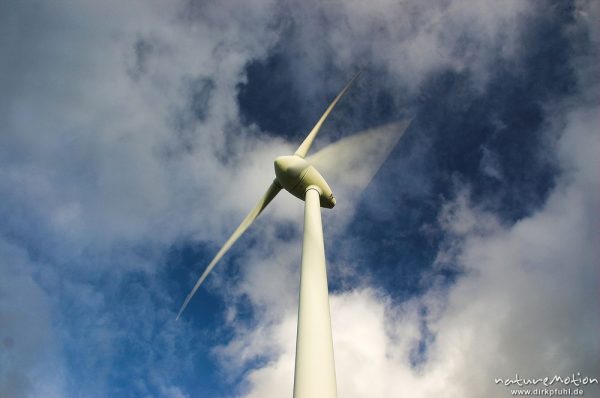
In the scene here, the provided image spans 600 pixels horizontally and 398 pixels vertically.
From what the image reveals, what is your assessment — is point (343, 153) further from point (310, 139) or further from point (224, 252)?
point (224, 252)

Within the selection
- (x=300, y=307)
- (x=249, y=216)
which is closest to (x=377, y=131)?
(x=249, y=216)

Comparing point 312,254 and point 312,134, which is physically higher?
point 312,134

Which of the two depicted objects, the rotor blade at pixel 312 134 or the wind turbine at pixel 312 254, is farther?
the rotor blade at pixel 312 134

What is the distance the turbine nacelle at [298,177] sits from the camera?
18.3 meters

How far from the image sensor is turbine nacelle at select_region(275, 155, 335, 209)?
60.2 feet

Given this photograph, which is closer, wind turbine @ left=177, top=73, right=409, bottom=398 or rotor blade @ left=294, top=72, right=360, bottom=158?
wind turbine @ left=177, top=73, right=409, bottom=398

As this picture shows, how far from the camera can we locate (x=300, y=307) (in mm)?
11883

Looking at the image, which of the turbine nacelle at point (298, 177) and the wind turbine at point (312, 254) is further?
the turbine nacelle at point (298, 177)

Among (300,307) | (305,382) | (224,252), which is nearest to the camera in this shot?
(305,382)

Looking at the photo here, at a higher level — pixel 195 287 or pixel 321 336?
pixel 195 287

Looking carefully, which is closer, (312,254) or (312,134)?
(312,254)

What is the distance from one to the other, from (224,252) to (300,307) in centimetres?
986

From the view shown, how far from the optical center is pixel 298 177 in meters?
18.3

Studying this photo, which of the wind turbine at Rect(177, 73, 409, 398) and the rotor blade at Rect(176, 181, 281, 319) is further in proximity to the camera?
the rotor blade at Rect(176, 181, 281, 319)
